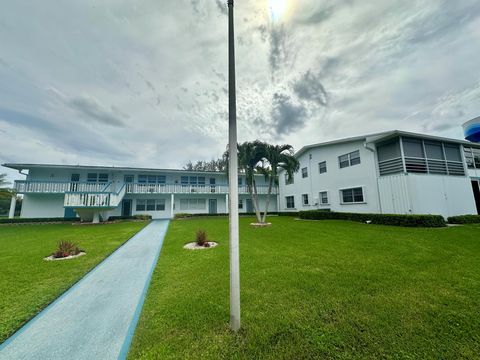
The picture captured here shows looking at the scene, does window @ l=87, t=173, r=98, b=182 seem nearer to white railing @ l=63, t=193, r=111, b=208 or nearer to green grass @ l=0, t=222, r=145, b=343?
white railing @ l=63, t=193, r=111, b=208

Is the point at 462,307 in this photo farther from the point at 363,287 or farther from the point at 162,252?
the point at 162,252

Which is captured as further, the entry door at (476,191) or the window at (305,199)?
the window at (305,199)

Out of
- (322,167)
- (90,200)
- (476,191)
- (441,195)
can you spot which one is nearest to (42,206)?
(90,200)

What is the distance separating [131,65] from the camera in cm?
885

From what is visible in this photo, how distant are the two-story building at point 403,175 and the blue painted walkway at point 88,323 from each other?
47.5 ft

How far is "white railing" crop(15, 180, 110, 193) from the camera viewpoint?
16031mm

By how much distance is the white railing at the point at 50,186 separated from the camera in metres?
16.0

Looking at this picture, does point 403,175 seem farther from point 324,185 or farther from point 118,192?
point 118,192

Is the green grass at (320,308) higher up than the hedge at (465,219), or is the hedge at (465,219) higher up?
the hedge at (465,219)

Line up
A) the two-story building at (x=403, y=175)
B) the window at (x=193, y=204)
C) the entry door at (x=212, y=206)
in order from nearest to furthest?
the two-story building at (x=403, y=175) < the window at (x=193, y=204) < the entry door at (x=212, y=206)

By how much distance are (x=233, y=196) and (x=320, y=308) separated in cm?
218

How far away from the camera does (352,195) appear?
1487 centimetres

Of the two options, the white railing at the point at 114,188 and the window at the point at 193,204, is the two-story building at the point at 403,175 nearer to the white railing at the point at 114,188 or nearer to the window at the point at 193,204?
the white railing at the point at 114,188

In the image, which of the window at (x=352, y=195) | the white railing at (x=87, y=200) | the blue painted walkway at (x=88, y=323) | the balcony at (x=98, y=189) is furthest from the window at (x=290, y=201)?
the blue painted walkway at (x=88, y=323)
